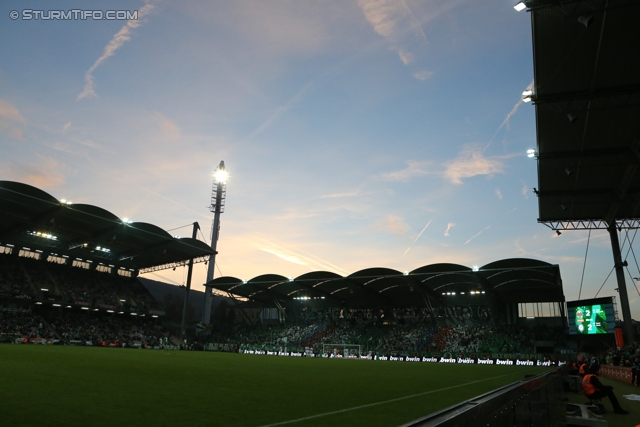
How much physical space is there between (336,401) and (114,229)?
4568cm

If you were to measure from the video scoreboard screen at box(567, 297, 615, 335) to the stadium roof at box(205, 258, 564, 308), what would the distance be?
16.1ft

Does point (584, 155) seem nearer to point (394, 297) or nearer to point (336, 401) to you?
point (336, 401)

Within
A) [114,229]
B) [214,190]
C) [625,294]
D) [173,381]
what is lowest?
[173,381]

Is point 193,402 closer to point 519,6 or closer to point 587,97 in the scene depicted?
point 519,6

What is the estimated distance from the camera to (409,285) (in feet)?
173

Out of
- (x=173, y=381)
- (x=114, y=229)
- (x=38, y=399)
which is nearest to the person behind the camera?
(x=38, y=399)

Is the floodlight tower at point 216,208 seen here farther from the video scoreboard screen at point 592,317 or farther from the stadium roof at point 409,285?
the video scoreboard screen at point 592,317

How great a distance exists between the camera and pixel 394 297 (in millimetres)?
59438

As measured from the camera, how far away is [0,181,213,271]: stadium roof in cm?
4159

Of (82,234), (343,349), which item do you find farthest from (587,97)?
(82,234)

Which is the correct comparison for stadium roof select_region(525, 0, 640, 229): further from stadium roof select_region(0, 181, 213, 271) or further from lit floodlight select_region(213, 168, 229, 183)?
lit floodlight select_region(213, 168, 229, 183)

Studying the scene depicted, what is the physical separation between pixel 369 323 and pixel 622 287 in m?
32.6

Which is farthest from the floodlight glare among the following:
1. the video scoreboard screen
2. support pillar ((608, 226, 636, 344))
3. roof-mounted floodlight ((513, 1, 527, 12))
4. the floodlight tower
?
roof-mounted floodlight ((513, 1, 527, 12))

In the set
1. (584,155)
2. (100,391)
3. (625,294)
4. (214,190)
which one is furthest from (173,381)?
(214,190)
